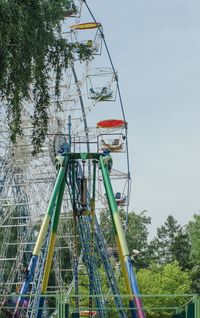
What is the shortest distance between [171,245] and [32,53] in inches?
2455

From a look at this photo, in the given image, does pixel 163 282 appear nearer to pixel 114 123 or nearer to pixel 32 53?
pixel 114 123

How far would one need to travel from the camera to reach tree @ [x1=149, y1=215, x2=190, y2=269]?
71019 millimetres

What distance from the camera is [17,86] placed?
14.1 metres

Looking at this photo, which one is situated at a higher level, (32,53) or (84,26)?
(84,26)

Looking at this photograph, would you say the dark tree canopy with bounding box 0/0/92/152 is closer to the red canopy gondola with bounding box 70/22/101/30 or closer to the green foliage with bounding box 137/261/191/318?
the red canopy gondola with bounding box 70/22/101/30

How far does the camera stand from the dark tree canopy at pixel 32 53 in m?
13.0

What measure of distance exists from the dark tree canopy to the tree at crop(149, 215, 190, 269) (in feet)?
173

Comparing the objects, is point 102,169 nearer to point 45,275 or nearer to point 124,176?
point 45,275

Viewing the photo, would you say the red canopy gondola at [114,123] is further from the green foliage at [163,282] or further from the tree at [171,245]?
the tree at [171,245]

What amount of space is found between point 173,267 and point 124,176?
2195cm

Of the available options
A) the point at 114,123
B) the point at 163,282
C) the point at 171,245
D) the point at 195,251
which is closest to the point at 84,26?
the point at 114,123

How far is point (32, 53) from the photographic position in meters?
13.9

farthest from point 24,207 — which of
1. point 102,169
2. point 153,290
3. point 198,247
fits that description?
point 198,247

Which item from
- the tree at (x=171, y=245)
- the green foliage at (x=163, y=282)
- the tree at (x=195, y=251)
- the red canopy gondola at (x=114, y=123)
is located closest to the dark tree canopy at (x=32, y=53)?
the red canopy gondola at (x=114, y=123)
